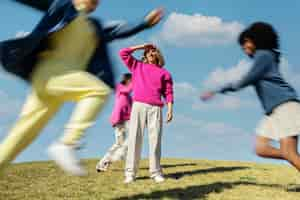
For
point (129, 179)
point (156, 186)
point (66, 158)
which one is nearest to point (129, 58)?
point (129, 179)

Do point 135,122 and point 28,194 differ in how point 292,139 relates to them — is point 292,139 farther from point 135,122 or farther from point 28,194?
point 28,194

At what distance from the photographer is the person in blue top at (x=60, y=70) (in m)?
5.25

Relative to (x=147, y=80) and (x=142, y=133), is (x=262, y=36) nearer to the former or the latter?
(x=147, y=80)

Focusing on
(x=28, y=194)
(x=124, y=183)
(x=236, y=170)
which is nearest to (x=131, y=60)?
(x=124, y=183)

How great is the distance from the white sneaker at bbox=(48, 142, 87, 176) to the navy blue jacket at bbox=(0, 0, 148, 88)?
847 mm

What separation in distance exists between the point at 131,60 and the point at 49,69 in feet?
11.2

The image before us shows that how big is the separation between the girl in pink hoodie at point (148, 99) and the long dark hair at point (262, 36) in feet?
6.72

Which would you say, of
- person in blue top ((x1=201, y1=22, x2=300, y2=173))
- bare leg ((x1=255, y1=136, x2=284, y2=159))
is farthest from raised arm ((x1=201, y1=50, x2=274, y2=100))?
bare leg ((x1=255, y1=136, x2=284, y2=159))

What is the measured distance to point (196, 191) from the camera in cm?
764

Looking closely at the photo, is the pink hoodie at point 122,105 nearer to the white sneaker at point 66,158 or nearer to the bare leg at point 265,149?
the bare leg at point 265,149

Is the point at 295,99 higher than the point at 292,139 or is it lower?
higher

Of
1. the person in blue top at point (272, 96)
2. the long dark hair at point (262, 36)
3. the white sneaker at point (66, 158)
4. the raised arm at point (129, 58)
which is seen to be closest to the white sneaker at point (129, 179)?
the raised arm at point (129, 58)

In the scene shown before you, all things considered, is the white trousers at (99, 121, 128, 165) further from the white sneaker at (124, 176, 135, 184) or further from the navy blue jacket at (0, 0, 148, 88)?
the navy blue jacket at (0, 0, 148, 88)

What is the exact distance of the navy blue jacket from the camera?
5.34 m
